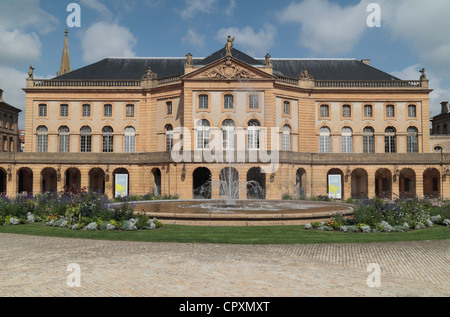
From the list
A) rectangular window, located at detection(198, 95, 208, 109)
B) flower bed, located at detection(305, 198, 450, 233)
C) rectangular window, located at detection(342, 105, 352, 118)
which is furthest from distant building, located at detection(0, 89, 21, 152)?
flower bed, located at detection(305, 198, 450, 233)

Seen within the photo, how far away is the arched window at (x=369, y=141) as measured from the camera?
46500 mm

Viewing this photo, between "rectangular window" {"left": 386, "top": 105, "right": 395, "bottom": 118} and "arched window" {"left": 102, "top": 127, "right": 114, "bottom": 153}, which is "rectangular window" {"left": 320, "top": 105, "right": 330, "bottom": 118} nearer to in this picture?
"rectangular window" {"left": 386, "top": 105, "right": 395, "bottom": 118}

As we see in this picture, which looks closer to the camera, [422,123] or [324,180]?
[324,180]

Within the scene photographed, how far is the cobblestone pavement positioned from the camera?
7.62 meters

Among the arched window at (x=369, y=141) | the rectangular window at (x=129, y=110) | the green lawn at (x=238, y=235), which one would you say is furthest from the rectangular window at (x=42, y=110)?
the arched window at (x=369, y=141)

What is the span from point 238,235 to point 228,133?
1082 inches

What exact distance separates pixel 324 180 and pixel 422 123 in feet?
48.9

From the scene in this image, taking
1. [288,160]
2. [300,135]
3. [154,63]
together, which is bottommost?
[288,160]

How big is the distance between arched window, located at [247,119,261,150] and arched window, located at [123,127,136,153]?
14.7 m

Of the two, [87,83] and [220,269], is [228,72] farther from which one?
[220,269]

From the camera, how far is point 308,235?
14.6 m

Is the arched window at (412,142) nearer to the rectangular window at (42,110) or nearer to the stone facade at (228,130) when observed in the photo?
the stone facade at (228,130)
